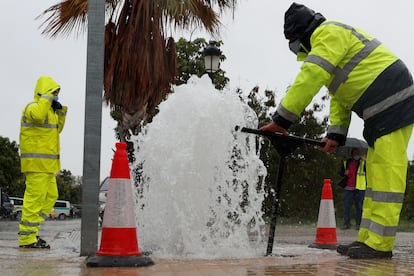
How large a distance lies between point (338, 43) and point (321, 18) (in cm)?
38

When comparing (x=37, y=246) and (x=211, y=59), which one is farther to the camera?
(x=211, y=59)

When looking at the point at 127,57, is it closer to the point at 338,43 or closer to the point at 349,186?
the point at 349,186

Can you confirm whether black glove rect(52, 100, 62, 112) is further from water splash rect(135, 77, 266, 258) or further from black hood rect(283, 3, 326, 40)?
black hood rect(283, 3, 326, 40)

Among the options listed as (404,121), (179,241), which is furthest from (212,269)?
(404,121)

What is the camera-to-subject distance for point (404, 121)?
4.87 meters

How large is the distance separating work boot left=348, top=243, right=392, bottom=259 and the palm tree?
9.24 m

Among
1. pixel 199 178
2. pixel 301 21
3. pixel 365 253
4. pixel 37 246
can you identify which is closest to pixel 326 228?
pixel 199 178

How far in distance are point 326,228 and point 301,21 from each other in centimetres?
273

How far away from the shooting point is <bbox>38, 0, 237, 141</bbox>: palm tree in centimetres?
1369

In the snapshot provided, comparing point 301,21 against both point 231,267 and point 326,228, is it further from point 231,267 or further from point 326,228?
point 326,228

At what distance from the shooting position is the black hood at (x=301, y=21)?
5.06 meters

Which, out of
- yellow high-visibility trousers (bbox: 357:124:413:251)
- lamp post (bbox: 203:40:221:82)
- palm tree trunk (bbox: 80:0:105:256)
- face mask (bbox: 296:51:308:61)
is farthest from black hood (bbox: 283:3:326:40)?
lamp post (bbox: 203:40:221:82)

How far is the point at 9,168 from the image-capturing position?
58625 millimetres

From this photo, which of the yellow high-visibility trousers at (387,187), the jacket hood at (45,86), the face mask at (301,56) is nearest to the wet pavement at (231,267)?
the yellow high-visibility trousers at (387,187)
